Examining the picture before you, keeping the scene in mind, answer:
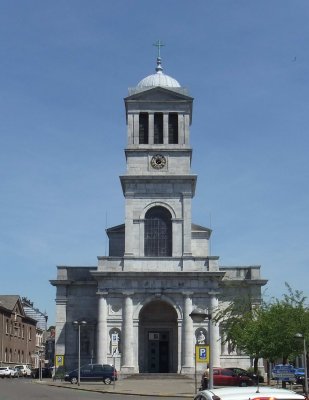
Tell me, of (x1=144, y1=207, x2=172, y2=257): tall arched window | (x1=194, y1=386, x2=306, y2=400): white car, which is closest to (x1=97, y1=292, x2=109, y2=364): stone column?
(x1=144, y1=207, x2=172, y2=257): tall arched window

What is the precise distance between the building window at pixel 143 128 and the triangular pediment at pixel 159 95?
5.01ft

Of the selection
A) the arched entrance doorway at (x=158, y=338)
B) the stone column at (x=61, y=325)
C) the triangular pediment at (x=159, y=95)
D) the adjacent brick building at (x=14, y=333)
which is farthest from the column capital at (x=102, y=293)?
the adjacent brick building at (x=14, y=333)

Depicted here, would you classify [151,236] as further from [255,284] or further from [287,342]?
[287,342]

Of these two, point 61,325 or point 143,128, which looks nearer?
point 61,325

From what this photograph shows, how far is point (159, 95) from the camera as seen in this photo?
2424 inches

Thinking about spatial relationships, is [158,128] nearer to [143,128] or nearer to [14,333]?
[143,128]

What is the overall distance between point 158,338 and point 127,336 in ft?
12.4

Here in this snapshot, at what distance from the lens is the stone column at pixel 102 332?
183 ft

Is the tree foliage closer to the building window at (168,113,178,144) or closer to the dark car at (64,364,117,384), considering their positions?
the dark car at (64,364,117,384)

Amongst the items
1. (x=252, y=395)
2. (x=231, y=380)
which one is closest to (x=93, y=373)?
(x=231, y=380)

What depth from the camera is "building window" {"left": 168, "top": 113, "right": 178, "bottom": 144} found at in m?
61.2

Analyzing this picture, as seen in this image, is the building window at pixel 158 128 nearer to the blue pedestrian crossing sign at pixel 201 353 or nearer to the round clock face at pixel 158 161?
the round clock face at pixel 158 161

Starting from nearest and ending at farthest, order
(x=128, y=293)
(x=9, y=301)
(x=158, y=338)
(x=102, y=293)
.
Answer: (x=128, y=293)
(x=102, y=293)
(x=158, y=338)
(x=9, y=301)

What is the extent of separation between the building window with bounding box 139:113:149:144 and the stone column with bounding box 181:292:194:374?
13973 millimetres
